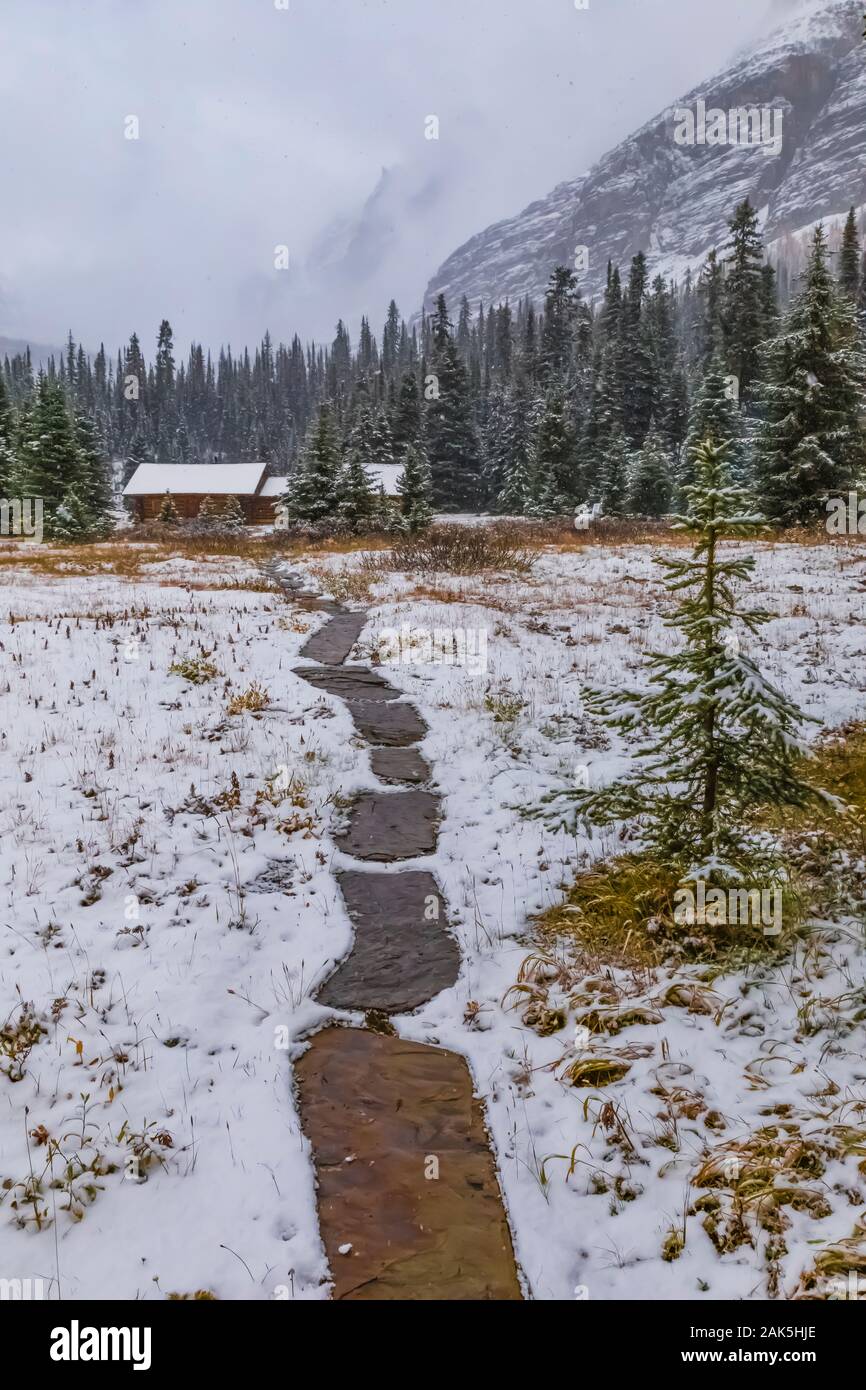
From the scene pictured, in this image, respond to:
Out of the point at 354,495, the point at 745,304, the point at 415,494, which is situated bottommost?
the point at 415,494

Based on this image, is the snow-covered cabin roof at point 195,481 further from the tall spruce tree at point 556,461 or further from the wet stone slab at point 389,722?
the wet stone slab at point 389,722

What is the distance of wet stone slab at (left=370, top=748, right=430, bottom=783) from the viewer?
8.29 m

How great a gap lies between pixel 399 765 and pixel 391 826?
1.46 metres

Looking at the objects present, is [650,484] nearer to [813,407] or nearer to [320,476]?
[813,407]

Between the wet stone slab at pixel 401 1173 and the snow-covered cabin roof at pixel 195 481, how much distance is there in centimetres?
6635

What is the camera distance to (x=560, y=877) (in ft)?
20.6

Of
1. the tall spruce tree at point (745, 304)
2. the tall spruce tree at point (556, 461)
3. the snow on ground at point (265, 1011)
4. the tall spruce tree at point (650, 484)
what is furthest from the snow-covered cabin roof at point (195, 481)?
the snow on ground at point (265, 1011)

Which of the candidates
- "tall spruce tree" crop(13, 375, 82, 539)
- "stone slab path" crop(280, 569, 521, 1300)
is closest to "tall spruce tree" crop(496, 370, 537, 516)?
"tall spruce tree" crop(13, 375, 82, 539)

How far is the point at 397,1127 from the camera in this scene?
12.6ft

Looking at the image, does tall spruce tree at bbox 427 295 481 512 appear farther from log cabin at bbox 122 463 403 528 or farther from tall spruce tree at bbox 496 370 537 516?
log cabin at bbox 122 463 403 528

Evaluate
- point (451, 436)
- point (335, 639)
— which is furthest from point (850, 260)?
point (335, 639)

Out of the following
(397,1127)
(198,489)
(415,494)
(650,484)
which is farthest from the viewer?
(198,489)

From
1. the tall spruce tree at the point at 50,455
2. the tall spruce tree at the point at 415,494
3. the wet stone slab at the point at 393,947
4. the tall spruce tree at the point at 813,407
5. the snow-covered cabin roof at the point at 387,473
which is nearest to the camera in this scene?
the wet stone slab at the point at 393,947

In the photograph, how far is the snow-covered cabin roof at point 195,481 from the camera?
65.0m
